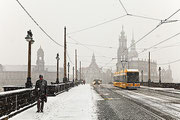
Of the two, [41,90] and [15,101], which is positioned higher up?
[41,90]

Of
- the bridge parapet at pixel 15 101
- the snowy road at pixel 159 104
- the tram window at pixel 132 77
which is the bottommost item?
the snowy road at pixel 159 104

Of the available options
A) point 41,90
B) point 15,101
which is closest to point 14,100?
point 15,101

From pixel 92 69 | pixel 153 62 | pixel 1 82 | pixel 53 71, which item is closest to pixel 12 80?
pixel 1 82

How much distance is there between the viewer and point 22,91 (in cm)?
1056

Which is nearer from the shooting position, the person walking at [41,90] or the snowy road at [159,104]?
the snowy road at [159,104]

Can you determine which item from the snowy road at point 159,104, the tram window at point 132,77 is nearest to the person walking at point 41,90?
the snowy road at point 159,104

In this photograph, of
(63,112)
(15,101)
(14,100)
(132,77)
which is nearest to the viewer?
(14,100)

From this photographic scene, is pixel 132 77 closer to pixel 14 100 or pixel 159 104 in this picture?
pixel 159 104

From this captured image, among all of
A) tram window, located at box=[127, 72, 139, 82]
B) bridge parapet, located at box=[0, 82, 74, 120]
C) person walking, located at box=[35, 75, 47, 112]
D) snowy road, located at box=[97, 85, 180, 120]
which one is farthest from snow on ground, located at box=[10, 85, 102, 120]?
tram window, located at box=[127, 72, 139, 82]

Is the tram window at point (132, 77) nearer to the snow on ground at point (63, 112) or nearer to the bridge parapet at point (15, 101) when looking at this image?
the snow on ground at point (63, 112)

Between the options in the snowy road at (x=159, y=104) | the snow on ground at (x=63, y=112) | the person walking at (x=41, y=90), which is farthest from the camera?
the person walking at (x=41, y=90)

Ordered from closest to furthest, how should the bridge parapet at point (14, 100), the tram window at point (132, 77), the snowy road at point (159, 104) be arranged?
1. the bridge parapet at point (14, 100)
2. the snowy road at point (159, 104)
3. the tram window at point (132, 77)

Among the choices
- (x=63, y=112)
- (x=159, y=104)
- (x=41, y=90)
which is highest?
(x=41, y=90)

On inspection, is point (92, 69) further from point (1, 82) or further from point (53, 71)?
point (1, 82)
